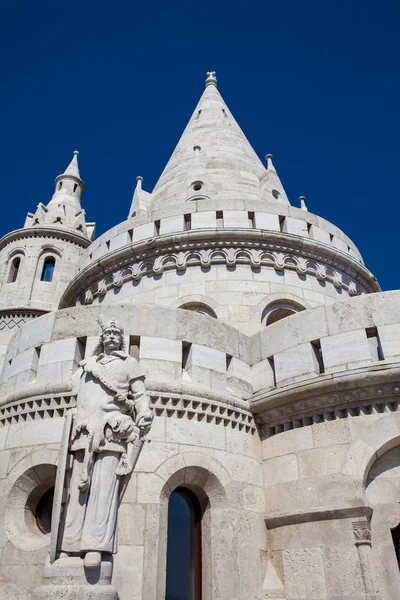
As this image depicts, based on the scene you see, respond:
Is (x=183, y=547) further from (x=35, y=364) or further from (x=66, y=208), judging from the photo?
(x=66, y=208)

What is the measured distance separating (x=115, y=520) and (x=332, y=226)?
10.5m

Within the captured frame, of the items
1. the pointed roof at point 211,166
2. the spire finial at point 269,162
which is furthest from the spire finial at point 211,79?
the spire finial at point 269,162

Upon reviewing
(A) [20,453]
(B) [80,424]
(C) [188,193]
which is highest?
(C) [188,193]

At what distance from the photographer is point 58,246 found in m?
24.0

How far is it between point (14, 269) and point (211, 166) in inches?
474

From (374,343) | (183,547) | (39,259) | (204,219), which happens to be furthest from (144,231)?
(39,259)

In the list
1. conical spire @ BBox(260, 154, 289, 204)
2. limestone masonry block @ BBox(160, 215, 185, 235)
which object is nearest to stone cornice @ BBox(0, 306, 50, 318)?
limestone masonry block @ BBox(160, 215, 185, 235)

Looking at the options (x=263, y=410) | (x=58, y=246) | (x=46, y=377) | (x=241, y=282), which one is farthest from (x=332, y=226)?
(x=58, y=246)

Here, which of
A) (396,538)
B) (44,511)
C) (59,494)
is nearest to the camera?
(59,494)

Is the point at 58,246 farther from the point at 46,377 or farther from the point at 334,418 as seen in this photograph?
the point at 334,418

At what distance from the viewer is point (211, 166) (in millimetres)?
15992

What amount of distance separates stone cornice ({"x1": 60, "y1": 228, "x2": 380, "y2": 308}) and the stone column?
6.52 m

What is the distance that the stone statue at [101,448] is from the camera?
4613mm

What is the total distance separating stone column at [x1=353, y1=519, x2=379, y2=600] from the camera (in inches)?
248
